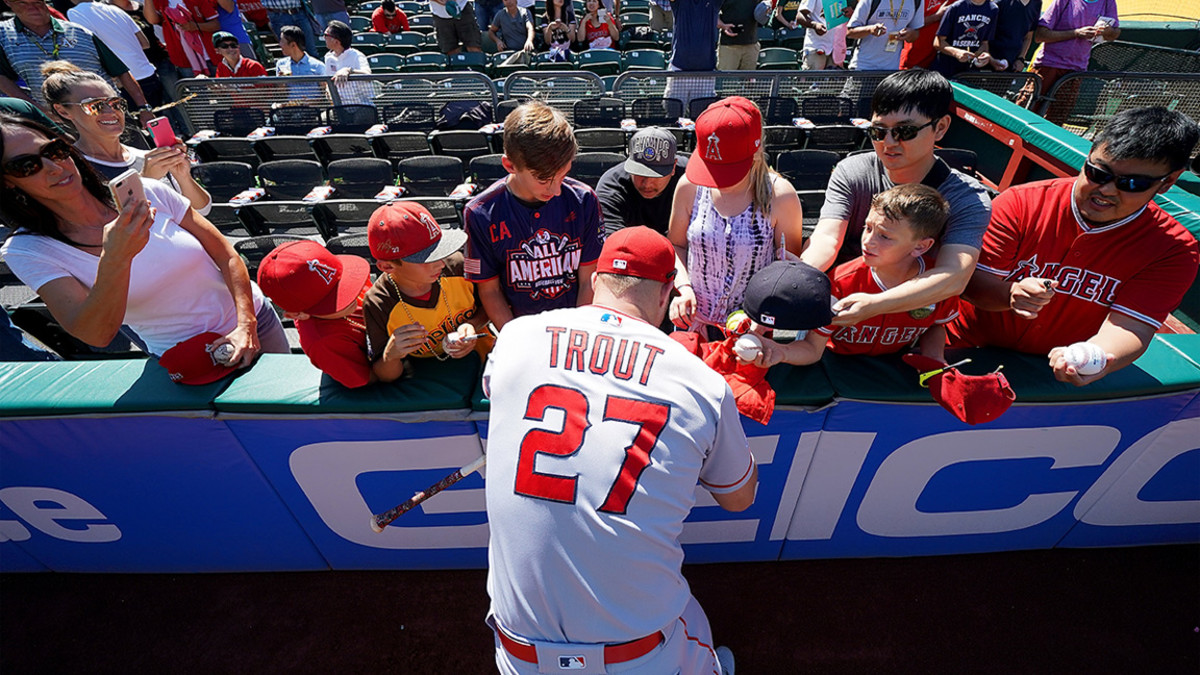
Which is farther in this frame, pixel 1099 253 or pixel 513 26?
pixel 513 26

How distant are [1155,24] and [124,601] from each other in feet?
58.6

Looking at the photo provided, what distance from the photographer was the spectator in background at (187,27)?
787 cm

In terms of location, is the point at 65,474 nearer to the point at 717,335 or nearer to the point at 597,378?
the point at 597,378

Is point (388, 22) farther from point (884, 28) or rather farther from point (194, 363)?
point (194, 363)

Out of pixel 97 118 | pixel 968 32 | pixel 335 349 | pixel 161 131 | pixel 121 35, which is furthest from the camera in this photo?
pixel 121 35

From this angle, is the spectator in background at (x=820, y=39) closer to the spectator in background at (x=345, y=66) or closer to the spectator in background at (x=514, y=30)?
the spectator in background at (x=514, y=30)

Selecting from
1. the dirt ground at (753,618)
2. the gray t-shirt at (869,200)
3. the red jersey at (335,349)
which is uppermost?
the gray t-shirt at (869,200)

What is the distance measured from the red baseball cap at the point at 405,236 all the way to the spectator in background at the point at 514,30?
8725 mm

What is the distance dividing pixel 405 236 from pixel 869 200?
1.92m

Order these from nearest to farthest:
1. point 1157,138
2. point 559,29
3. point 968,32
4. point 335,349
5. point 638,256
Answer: point 638,256 → point 1157,138 → point 335,349 → point 968,32 → point 559,29

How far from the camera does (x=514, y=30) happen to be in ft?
32.8

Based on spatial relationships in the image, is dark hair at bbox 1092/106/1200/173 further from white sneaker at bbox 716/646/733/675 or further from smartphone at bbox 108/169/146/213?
smartphone at bbox 108/169/146/213

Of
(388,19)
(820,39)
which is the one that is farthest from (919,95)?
(388,19)

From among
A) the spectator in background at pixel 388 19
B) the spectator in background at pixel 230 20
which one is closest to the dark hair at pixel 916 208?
the spectator in background at pixel 230 20
